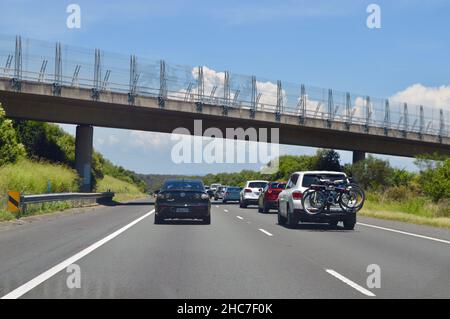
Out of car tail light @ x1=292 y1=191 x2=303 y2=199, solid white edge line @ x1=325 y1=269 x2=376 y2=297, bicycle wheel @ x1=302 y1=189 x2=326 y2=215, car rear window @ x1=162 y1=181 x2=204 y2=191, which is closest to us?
solid white edge line @ x1=325 y1=269 x2=376 y2=297

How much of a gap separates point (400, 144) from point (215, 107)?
22.3 meters

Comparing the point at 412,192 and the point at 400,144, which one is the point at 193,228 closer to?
the point at 412,192

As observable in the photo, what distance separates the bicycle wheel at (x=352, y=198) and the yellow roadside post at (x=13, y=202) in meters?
11.5

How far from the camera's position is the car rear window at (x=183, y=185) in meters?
20.7

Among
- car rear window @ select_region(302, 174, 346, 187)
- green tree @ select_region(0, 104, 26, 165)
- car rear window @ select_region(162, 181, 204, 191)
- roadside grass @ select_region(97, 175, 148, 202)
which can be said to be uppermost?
green tree @ select_region(0, 104, 26, 165)

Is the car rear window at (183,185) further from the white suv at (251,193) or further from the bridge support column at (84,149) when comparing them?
the bridge support column at (84,149)

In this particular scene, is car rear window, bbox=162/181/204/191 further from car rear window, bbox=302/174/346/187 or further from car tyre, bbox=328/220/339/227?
car tyre, bbox=328/220/339/227

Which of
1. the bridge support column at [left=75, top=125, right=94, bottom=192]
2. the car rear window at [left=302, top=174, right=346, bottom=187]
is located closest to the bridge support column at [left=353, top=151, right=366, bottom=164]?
the bridge support column at [left=75, top=125, right=94, bottom=192]

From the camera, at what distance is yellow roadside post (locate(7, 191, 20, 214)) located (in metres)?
21.4

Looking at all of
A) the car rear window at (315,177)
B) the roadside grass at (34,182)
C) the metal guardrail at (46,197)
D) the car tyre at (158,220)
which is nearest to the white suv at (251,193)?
the metal guardrail at (46,197)

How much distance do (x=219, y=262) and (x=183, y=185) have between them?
10.5 m

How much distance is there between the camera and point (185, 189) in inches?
807

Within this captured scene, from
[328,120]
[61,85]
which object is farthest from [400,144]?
[61,85]

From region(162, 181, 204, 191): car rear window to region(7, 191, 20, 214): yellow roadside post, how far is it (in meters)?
5.38
